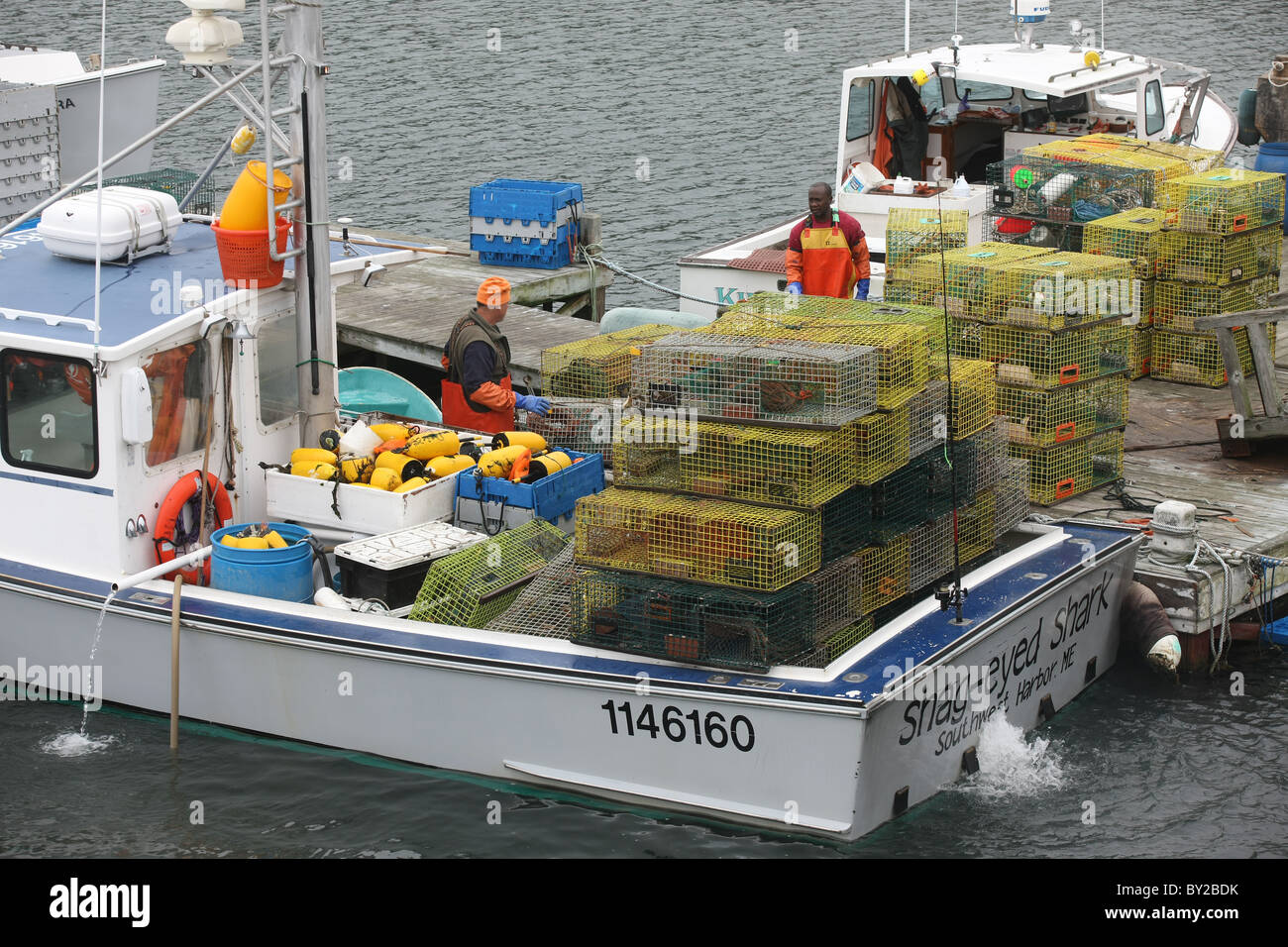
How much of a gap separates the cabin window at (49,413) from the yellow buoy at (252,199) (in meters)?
1.11

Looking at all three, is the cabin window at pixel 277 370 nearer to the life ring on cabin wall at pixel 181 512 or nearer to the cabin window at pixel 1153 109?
the life ring on cabin wall at pixel 181 512

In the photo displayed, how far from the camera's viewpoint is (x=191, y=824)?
27.9 ft

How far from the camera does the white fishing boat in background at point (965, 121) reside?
15.1m

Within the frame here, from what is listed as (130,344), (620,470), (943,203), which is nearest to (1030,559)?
(620,470)

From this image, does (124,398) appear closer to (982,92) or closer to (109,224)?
(109,224)

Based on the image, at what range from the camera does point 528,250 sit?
16156 millimetres

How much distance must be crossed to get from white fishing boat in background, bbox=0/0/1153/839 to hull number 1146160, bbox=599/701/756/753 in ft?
0.05

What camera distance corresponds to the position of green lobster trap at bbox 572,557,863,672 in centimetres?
790

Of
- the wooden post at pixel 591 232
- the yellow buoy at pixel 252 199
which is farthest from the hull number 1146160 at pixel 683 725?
the wooden post at pixel 591 232

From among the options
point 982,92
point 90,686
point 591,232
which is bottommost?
point 90,686

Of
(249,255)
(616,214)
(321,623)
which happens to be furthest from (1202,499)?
(616,214)

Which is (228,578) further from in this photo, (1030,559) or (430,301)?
(430,301)

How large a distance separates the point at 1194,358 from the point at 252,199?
7.22m

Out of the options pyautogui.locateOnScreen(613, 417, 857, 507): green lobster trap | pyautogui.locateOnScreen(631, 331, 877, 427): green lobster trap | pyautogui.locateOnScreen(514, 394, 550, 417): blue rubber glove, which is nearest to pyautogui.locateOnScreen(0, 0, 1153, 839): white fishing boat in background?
pyautogui.locateOnScreen(613, 417, 857, 507): green lobster trap
